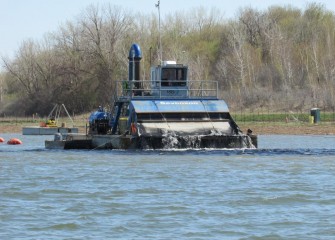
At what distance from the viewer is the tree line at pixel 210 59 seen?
106 m

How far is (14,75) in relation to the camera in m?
126

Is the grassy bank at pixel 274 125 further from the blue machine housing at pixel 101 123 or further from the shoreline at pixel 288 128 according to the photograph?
the blue machine housing at pixel 101 123

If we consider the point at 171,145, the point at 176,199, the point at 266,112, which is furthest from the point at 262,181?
the point at 266,112

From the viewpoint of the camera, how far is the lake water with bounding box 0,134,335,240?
75.7ft

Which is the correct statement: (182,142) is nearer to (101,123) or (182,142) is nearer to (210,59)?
(101,123)

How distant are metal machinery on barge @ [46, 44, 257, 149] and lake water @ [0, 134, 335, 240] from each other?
139 cm

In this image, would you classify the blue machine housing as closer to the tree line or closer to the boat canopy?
the boat canopy

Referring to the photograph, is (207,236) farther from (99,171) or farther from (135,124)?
(135,124)

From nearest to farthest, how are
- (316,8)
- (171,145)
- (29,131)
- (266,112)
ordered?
(171,145) → (29,131) → (266,112) → (316,8)

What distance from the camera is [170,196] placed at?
28.8m

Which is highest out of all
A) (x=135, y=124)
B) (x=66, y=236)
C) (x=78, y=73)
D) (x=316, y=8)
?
(x=316, y=8)

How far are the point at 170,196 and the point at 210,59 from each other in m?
90.1

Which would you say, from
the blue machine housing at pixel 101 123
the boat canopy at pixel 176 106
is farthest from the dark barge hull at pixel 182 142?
the blue machine housing at pixel 101 123

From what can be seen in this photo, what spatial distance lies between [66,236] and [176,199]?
621cm
